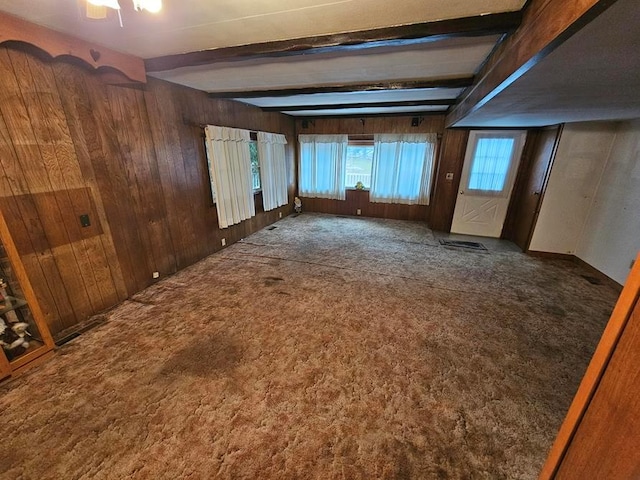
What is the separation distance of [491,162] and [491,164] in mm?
38

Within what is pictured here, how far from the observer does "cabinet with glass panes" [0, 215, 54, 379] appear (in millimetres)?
1767

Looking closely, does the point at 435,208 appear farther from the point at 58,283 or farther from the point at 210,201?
the point at 58,283

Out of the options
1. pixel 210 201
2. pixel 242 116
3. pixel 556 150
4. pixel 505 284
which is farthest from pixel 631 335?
pixel 242 116

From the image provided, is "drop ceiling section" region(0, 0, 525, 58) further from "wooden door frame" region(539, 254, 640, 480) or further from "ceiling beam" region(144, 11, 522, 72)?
"wooden door frame" region(539, 254, 640, 480)

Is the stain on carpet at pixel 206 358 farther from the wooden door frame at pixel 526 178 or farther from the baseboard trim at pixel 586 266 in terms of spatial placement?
the wooden door frame at pixel 526 178

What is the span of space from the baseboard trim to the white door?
1.03 meters

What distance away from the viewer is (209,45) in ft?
6.70

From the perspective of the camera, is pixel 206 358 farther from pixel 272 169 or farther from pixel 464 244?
pixel 464 244

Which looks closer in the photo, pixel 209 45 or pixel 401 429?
pixel 401 429

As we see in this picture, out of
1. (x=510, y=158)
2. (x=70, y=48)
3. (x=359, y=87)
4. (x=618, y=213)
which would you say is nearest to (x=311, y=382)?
(x=70, y=48)

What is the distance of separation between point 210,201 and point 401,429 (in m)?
3.66

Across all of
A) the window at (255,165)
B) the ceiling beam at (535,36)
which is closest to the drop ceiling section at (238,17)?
the ceiling beam at (535,36)

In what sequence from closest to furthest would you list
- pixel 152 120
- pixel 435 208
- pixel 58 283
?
pixel 58 283 < pixel 152 120 < pixel 435 208

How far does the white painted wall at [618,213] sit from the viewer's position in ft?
10.2
